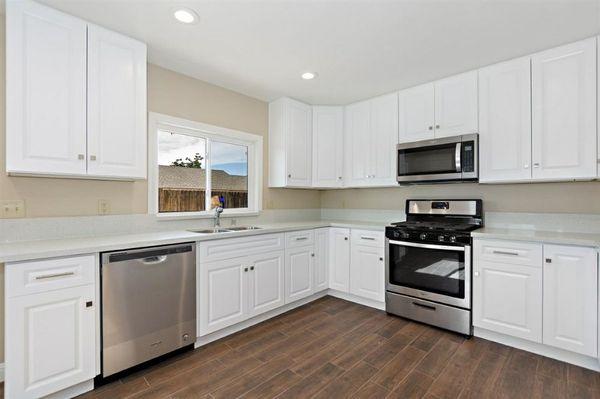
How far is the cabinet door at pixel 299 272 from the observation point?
10.2ft

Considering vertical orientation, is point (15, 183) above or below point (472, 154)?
below

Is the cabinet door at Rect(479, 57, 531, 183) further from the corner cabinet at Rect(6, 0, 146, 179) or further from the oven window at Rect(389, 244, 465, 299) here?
the corner cabinet at Rect(6, 0, 146, 179)

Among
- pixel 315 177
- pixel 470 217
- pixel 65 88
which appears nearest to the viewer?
pixel 65 88

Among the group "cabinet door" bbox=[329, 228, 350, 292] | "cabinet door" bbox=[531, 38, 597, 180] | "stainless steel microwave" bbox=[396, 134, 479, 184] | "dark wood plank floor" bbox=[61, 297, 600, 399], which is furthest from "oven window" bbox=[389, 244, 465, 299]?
"cabinet door" bbox=[531, 38, 597, 180]

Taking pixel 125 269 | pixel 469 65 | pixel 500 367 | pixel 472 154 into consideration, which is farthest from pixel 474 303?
pixel 125 269

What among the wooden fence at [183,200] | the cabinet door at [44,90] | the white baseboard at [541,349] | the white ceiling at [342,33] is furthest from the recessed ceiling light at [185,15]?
the white baseboard at [541,349]

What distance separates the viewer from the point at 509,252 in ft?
7.84

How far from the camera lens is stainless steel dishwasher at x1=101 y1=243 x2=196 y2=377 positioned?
75.0 inches

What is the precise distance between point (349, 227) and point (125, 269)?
2.31 meters

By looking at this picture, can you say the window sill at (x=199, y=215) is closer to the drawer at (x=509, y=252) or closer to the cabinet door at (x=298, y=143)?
the cabinet door at (x=298, y=143)

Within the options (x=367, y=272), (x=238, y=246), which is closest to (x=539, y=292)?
(x=367, y=272)

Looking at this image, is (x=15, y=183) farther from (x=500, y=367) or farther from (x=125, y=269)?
(x=500, y=367)

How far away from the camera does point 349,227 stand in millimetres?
3430

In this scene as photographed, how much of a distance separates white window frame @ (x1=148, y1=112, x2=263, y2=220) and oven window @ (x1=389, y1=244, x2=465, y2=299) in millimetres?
1724
